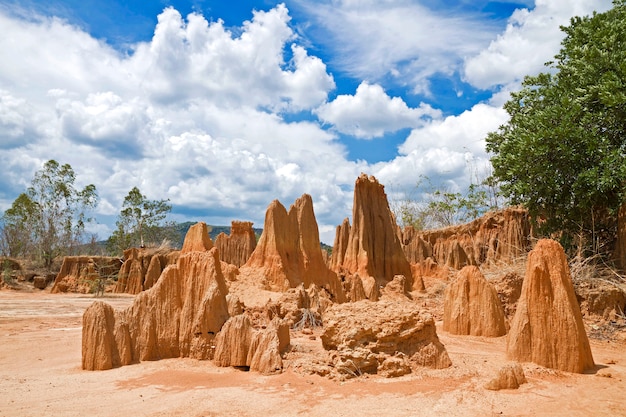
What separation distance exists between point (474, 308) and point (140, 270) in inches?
967

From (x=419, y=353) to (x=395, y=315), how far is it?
72cm

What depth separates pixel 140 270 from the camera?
3103 cm

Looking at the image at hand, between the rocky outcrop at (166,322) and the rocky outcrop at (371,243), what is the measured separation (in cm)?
1383

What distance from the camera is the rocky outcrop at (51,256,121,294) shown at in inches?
1188

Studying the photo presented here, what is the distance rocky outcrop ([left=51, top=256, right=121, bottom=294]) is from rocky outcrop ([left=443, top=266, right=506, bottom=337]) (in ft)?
78.3

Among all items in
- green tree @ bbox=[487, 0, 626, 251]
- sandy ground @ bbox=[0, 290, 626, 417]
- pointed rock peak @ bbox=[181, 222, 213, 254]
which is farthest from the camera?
pointed rock peak @ bbox=[181, 222, 213, 254]

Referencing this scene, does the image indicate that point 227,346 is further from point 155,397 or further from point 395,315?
point 395,315

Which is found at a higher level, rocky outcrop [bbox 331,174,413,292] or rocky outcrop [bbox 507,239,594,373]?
rocky outcrop [bbox 331,174,413,292]

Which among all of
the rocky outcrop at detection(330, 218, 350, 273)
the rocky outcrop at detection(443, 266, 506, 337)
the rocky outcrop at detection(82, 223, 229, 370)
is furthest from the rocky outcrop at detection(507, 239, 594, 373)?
the rocky outcrop at detection(330, 218, 350, 273)

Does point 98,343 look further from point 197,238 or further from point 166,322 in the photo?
point 197,238

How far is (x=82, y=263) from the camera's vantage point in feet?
104

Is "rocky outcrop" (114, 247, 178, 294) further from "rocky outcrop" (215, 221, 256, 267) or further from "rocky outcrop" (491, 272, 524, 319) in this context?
"rocky outcrop" (491, 272, 524, 319)

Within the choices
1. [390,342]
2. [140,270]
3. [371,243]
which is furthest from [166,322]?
[140,270]

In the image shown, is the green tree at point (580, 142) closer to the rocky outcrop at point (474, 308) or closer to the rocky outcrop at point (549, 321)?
the rocky outcrop at point (474, 308)
